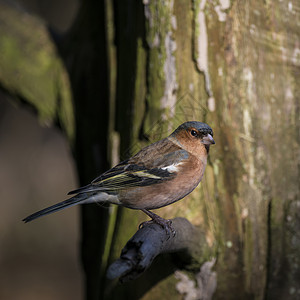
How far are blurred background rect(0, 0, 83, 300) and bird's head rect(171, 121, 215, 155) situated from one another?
6.82m

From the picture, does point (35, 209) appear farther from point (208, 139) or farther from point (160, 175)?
point (208, 139)

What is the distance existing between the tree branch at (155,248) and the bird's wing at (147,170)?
256 millimetres

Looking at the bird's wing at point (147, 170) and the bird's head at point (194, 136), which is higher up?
the bird's head at point (194, 136)

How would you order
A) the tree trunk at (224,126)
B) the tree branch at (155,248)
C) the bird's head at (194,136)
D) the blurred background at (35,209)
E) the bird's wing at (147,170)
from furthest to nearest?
the blurred background at (35,209) → the tree trunk at (224,126) → the bird's wing at (147,170) → the bird's head at (194,136) → the tree branch at (155,248)

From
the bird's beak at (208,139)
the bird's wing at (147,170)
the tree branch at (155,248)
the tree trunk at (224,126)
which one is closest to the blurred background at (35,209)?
the tree trunk at (224,126)

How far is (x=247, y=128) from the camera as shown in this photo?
3.19 meters

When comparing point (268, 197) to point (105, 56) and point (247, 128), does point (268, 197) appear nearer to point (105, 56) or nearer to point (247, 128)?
point (247, 128)

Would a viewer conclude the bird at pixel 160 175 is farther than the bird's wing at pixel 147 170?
No

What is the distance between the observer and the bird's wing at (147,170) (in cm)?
248

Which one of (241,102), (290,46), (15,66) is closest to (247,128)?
(241,102)

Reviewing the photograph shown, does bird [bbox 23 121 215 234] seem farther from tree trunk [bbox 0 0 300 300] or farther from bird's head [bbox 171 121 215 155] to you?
tree trunk [bbox 0 0 300 300]

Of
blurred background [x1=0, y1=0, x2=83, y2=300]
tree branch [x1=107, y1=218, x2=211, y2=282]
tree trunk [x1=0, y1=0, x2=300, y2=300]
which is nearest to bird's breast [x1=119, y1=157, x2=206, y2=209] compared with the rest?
tree branch [x1=107, y1=218, x2=211, y2=282]

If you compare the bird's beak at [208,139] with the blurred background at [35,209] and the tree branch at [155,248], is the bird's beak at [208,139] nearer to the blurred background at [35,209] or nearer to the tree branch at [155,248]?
the tree branch at [155,248]

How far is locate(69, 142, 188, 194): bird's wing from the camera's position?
248 cm
